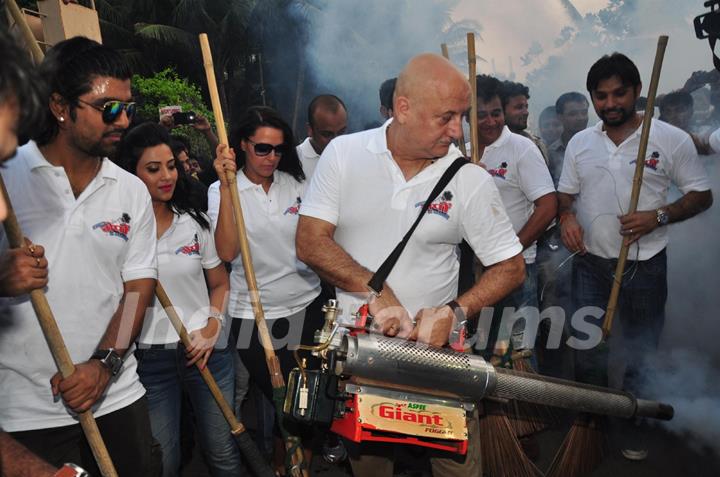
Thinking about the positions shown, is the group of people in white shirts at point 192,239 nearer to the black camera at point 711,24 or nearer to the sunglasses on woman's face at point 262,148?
the sunglasses on woman's face at point 262,148

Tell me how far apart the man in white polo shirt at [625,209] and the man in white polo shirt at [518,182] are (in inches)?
8.6

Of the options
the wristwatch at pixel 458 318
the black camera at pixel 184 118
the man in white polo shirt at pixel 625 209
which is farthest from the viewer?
the black camera at pixel 184 118

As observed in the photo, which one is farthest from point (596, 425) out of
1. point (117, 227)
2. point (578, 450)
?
point (117, 227)

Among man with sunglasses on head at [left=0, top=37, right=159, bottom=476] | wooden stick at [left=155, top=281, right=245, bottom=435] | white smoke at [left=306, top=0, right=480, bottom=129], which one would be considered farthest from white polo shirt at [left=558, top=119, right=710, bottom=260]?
white smoke at [left=306, top=0, right=480, bottom=129]

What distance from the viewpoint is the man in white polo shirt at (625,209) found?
5152 millimetres

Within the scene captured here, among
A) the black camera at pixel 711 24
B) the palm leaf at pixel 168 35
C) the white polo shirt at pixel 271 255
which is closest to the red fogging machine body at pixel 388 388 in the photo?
the white polo shirt at pixel 271 255

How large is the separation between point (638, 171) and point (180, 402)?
126 inches

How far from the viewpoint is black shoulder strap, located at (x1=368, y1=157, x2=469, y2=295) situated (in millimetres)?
3465

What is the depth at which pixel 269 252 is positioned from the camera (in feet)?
14.6

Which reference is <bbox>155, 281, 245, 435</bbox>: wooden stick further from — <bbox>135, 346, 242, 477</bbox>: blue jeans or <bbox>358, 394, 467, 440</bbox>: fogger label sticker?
<bbox>358, 394, 467, 440</bbox>: fogger label sticker

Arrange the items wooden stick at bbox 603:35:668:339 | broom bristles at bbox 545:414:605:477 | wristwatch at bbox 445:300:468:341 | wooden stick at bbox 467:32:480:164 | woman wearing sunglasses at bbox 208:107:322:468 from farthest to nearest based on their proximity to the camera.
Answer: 1. wooden stick at bbox 603:35:668:339
2. broom bristles at bbox 545:414:605:477
3. wooden stick at bbox 467:32:480:164
4. woman wearing sunglasses at bbox 208:107:322:468
5. wristwatch at bbox 445:300:468:341

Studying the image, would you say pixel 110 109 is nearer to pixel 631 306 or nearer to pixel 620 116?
pixel 620 116

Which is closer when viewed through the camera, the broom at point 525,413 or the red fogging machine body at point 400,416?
the red fogging machine body at point 400,416

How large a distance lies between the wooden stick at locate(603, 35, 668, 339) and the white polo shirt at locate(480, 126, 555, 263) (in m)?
0.68
